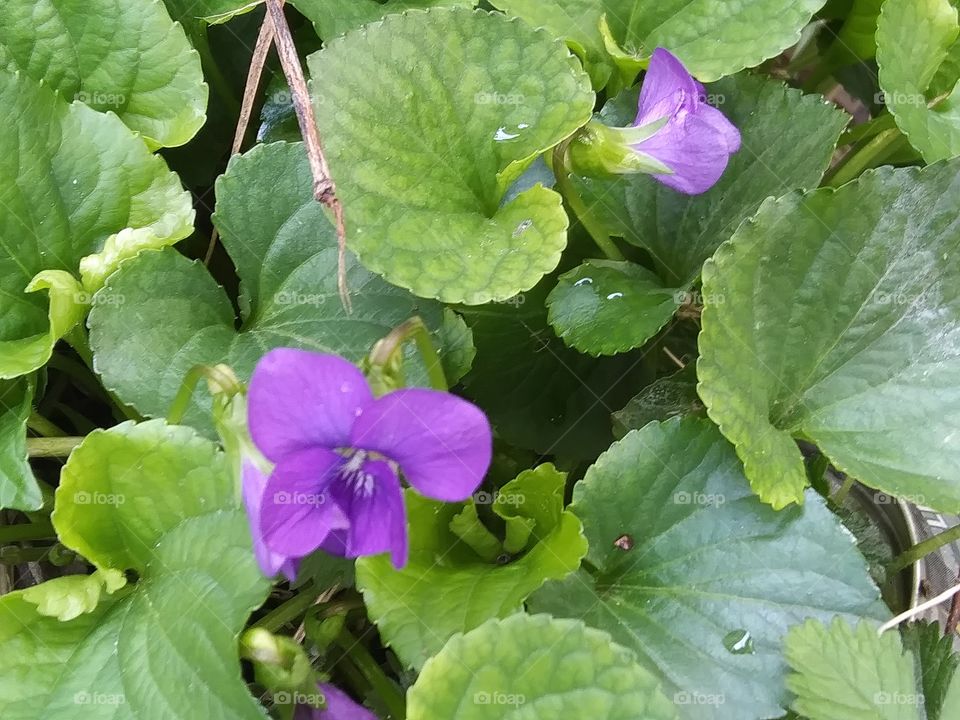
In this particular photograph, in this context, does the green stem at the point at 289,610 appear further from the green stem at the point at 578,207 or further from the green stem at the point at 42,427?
the green stem at the point at 578,207

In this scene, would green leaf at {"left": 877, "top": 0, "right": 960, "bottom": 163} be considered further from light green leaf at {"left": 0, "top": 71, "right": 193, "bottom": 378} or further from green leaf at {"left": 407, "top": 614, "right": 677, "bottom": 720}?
light green leaf at {"left": 0, "top": 71, "right": 193, "bottom": 378}

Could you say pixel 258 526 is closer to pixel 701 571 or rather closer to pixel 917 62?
pixel 701 571

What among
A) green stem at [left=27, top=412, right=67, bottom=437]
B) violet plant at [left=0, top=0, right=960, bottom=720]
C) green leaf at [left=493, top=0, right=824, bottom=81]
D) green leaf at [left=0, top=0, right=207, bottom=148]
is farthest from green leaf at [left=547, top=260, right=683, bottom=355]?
green stem at [left=27, top=412, right=67, bottom=437]

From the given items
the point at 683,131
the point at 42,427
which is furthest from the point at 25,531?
the point at 683,131

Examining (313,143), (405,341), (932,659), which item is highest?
(313,143)

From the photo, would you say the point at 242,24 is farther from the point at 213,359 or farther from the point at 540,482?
the point at 540,482

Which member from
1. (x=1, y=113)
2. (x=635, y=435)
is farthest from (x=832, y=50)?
(x=1, y=113)

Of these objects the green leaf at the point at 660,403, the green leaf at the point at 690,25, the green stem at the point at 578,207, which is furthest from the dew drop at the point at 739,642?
the green leaf at the point at 690,25
